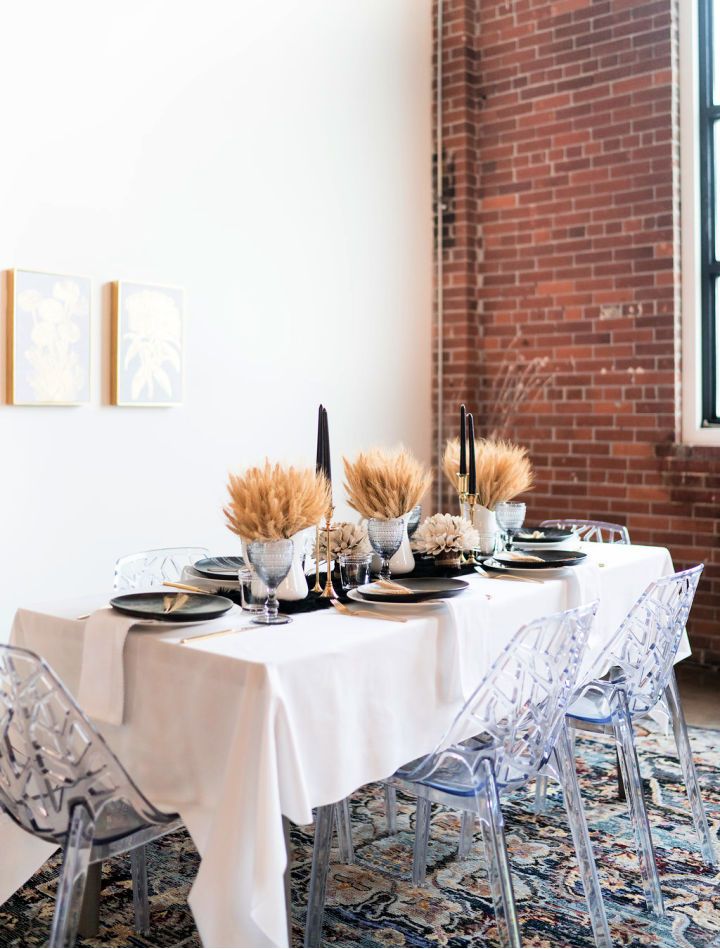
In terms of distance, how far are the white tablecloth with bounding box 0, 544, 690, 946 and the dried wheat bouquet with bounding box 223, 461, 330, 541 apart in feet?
0.76

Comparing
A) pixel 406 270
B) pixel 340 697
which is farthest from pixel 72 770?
pixel 406 270

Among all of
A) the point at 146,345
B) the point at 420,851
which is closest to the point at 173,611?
the point at 420,851

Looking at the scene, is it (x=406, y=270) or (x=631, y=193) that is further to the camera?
(x=406, y=270)

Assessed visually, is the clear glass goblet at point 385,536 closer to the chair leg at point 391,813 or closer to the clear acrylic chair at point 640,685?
the clear acrylic chair at point 640,685

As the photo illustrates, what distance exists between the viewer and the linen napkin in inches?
85.9

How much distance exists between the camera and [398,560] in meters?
2.89

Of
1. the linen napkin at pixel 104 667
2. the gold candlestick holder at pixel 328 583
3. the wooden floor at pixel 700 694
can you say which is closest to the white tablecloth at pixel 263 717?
the linen napkin at pixel 104 667

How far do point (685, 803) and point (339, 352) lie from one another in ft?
9.18

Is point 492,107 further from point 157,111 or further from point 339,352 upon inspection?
point 157,111

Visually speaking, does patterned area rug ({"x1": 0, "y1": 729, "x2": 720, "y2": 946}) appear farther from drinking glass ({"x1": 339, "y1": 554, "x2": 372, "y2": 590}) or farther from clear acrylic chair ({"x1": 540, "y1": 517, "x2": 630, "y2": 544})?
clear acrylic chair ({"x1": 540, "y1": 517, "x2": 630, "y2": 544})

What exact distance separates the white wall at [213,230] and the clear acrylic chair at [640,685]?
2.12 meters

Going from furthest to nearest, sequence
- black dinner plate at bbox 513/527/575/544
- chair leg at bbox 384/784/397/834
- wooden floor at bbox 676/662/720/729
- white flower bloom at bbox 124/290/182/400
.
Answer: wooden floor at bbox 676/662/720/729
white flower bloom at bbox 124/290/182/400
black dinner plate at bbox 513/527/575/544
chair leg at bbox 384/784/397/834

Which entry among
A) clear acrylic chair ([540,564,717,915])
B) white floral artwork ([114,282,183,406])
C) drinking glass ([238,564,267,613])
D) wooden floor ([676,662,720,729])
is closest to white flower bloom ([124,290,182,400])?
white floral artwork ([114,282,183,406])

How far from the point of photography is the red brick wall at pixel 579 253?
5.14 meters
